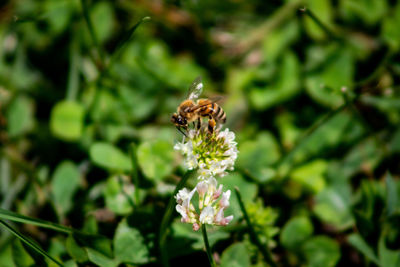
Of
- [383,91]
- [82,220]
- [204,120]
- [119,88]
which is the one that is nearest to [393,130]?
[383,91]

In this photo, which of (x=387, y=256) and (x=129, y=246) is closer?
(x=129, y=246)

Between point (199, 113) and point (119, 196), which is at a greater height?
point (199, 113)

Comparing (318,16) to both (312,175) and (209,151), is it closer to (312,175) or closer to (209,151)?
(312,175)

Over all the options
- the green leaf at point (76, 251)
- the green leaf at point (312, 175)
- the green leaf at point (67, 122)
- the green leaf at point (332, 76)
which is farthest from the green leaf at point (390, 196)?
the green leaf at point (67, 122)

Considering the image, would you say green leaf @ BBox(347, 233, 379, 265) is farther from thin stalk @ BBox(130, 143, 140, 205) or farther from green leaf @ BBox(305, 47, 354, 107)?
thin stalk @ BBox(130, 143, 140, 205)

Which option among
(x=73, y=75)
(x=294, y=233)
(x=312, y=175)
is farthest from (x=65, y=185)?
(x=312, y=175)

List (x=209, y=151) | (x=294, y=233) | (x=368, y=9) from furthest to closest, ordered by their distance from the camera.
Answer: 1. (x=368, y=9)
2. (x=294, y=233)
3. (x=209, y=151)

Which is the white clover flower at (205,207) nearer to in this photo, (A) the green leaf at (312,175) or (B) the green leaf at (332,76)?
(A) the green leaf at (312,175)

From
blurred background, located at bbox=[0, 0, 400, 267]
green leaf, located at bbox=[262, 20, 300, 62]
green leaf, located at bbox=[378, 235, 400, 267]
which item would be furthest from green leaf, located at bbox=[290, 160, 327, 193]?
green leaf, located at bbox=[262, 20, 300, 62]

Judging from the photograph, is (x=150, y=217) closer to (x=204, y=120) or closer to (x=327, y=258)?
(x=204, y=120)
